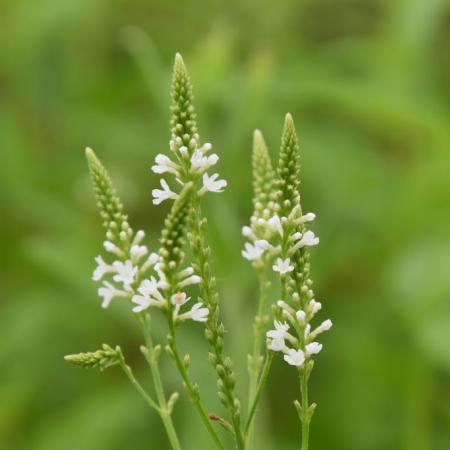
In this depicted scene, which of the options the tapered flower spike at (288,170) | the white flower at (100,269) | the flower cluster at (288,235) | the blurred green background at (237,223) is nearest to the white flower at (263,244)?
the flower cluster at (288,235)

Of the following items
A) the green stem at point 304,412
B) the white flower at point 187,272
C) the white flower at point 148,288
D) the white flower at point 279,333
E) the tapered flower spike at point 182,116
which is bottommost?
the green stem at point 304,412

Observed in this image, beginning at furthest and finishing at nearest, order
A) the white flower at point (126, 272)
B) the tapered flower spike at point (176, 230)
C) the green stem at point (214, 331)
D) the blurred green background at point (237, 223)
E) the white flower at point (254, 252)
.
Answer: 1. the blurred green background at point (237, 223)
2. the white flower at point (254, 252)
3. the white flower at point (126, 272)
4. the green stem at point (214, 331)
5. the tapered flower spike at point (176, 230)

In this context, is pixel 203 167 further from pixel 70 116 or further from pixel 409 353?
pixel 70 116

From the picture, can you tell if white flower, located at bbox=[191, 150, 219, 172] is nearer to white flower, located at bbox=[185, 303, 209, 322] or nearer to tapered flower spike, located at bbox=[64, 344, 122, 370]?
white flower, located at bbox=[185, 303, 209, 322]

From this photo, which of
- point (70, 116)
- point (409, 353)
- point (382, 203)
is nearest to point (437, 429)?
point (409, 353)

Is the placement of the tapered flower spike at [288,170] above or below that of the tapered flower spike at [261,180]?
below

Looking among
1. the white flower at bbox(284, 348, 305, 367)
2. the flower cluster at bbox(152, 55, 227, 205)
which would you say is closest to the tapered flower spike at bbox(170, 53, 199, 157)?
the flower cluster at bbox(152, 55, 227, 205)

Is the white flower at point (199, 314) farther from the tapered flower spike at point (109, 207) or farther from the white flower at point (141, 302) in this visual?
the tapered flower spike at point (109, 207)
